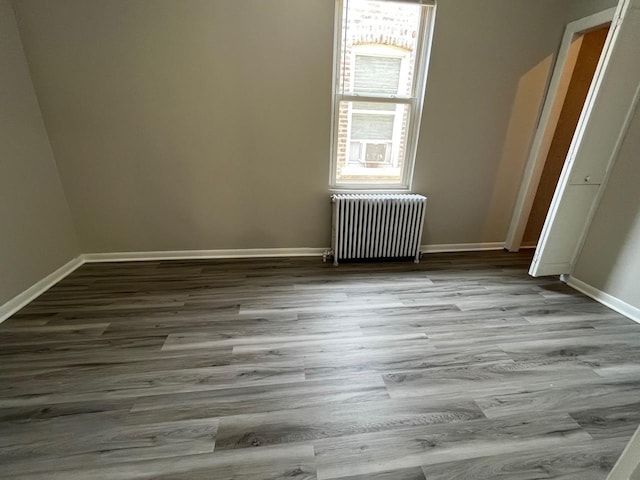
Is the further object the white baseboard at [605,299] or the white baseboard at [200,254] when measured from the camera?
the white baseboard at [200,254]

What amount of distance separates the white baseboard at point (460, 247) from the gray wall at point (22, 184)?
379 centimetres

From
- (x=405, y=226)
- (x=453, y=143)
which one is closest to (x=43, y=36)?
(x=405, y=226)

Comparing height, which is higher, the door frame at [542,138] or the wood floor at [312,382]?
the door frame at [542,138]

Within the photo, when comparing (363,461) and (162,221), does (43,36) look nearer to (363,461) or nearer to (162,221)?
(162,221)

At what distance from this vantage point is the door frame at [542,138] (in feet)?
8.66

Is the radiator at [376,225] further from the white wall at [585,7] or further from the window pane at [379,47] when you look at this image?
the white wall at [585,7]

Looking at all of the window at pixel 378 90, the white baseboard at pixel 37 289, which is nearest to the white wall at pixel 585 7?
the window at pixel 378 90

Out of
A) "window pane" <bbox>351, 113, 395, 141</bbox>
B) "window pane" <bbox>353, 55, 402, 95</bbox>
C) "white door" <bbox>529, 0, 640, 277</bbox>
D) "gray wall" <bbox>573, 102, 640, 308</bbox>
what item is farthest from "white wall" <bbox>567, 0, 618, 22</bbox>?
"window pane" <bbox>351, 113, 395, 141</bbox>

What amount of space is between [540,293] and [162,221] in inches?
148

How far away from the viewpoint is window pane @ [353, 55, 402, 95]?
2.75m

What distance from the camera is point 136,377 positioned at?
1.64 meters

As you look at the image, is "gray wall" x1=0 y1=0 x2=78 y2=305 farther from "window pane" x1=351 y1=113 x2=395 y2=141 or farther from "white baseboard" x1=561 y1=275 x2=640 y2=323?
"white baseboard" x1=561 y1=275 x2=640 y2=323

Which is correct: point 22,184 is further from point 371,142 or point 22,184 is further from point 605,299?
point 605,299

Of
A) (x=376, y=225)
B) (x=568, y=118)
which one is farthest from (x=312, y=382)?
(x=568, y=118)
